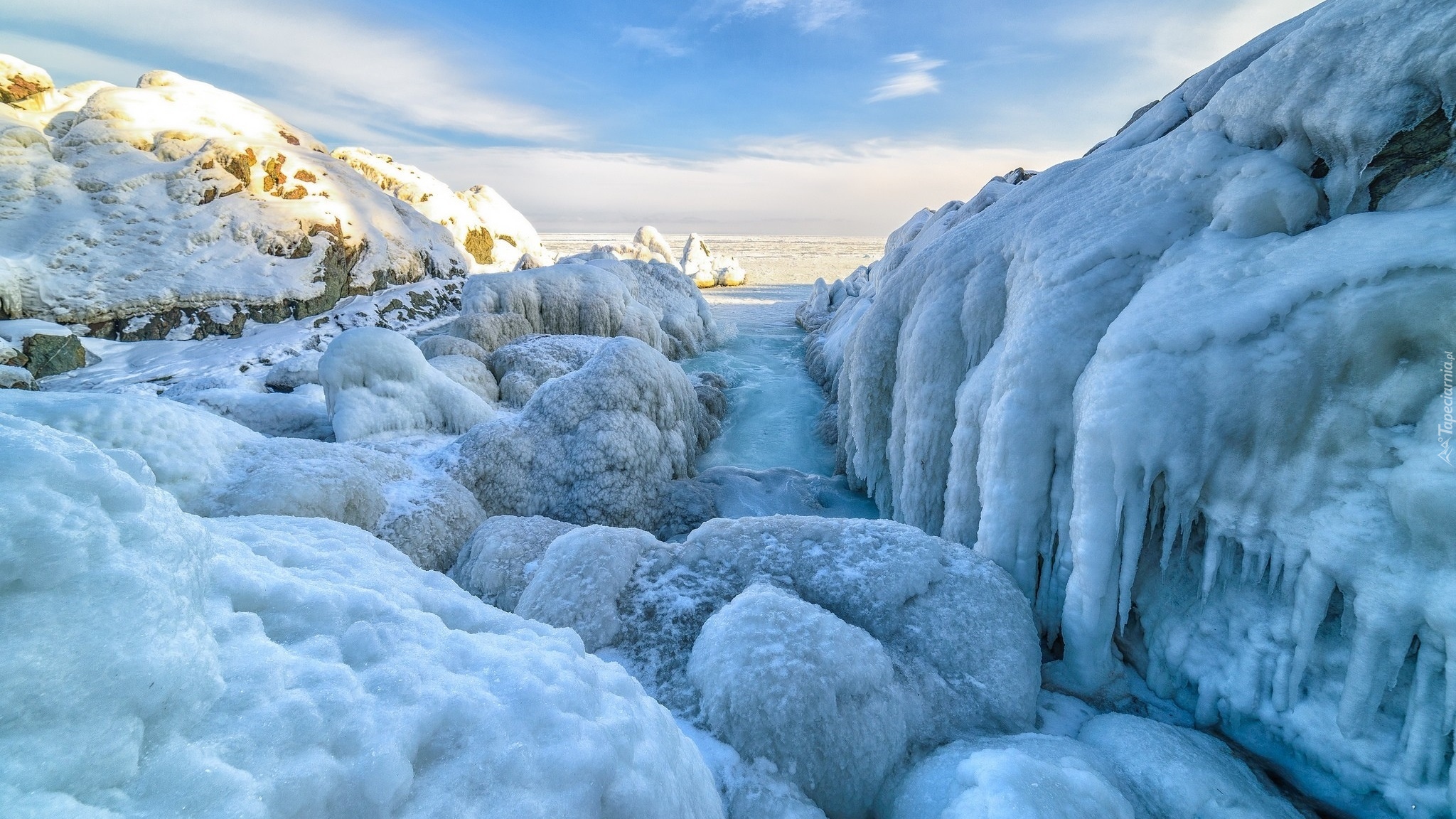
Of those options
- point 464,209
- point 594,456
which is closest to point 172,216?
point 594,456

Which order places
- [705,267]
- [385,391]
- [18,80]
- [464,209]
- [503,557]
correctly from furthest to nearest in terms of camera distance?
[705,267] < [464,209] < [18,80] < [385,391] < [503,557]

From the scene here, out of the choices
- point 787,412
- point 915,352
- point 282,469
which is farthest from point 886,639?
point 787,412

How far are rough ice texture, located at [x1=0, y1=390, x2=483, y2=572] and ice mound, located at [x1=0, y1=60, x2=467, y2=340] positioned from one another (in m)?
9.93

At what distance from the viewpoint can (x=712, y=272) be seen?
3312 cm

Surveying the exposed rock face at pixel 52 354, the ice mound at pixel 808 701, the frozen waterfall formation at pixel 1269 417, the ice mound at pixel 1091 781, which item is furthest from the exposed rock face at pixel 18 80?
the ice mound at pixel 1091 781

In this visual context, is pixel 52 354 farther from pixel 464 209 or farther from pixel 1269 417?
pixel 464 209

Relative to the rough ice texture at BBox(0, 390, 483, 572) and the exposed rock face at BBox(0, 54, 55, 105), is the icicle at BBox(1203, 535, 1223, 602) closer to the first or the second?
the rough ice texture at BBox(0, 390, 483, 572)

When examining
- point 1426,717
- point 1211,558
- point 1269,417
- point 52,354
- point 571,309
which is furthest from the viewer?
point 571,309

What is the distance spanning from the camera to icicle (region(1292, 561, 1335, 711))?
2502mm

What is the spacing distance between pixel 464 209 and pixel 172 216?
47.0 ft

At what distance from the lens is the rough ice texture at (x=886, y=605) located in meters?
2.97

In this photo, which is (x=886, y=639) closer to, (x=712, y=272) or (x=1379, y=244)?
(x=1379, y=244)

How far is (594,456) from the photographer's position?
6262 millimetres

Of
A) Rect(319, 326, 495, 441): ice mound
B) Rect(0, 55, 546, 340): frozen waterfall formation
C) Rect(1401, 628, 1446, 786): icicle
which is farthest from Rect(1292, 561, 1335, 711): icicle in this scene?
Rect(0, 55, 546, 340): frozen waterfall formation
